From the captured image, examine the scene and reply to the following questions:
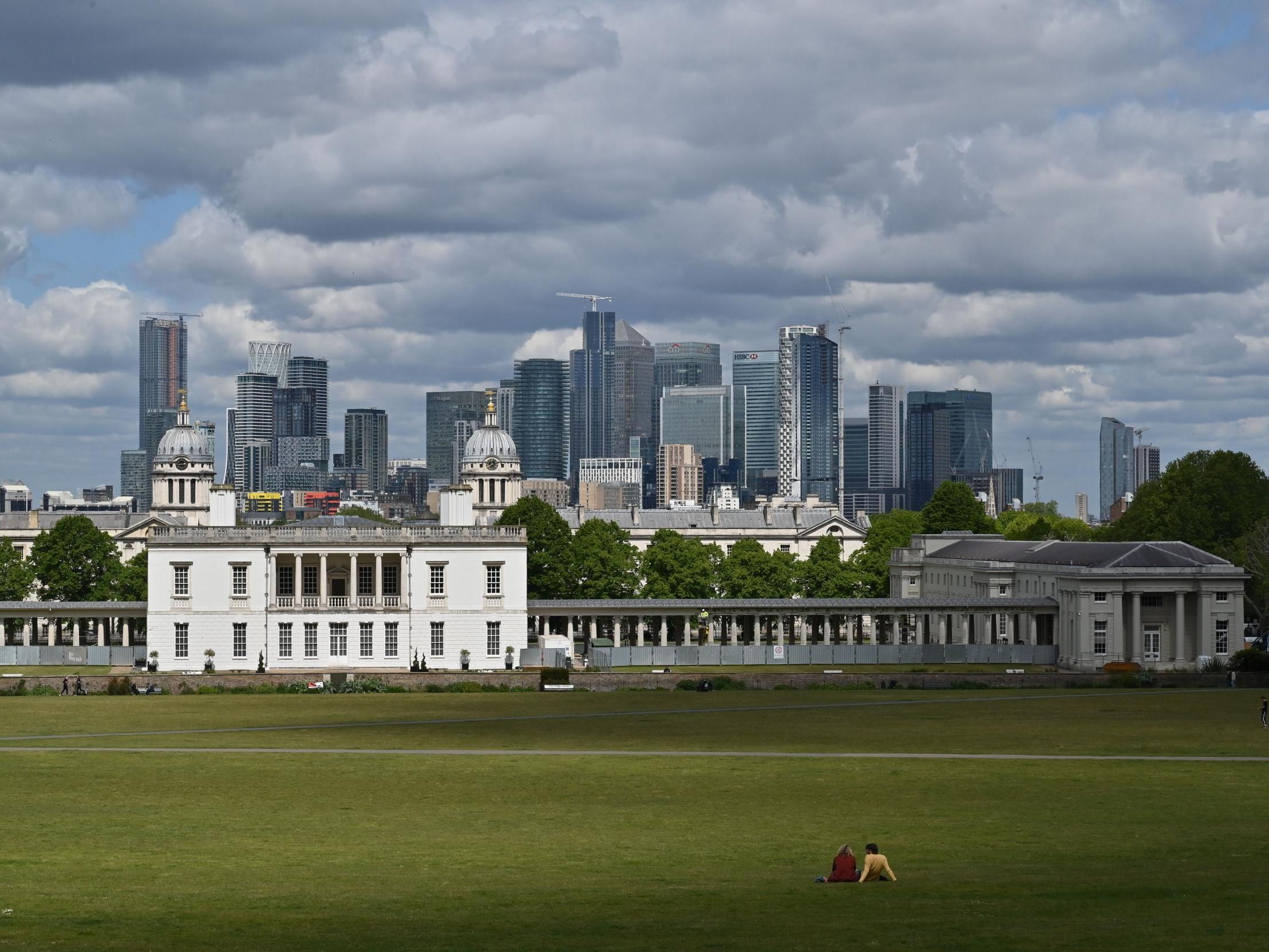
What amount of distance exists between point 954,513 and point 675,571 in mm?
35179

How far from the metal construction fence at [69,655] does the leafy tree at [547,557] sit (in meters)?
30.4

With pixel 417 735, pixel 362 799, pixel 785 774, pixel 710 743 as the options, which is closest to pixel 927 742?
pixel 710 743

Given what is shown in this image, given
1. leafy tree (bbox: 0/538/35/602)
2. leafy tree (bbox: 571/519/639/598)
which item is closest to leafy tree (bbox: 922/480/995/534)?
leafy tree (bbox: 571/519/639/598)

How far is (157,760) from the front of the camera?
56562 millimetres

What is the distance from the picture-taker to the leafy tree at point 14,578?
132 m

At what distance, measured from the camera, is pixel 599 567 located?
442 feet

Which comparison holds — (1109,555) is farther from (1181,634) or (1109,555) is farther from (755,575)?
(755,575)

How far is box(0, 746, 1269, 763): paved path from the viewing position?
5684cm

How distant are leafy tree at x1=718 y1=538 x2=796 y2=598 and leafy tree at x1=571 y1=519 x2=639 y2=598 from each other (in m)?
7.85

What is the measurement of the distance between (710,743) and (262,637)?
5204cm

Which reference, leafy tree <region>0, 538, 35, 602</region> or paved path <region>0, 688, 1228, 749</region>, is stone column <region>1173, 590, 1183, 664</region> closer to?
paved path <region>0, 688, 1228, 749</region>

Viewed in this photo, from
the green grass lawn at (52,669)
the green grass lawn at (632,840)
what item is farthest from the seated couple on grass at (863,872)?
the green grass lawn at (52,669)

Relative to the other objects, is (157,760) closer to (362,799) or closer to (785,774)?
(362,799)

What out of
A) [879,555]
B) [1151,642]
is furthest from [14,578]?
[1151,642]
